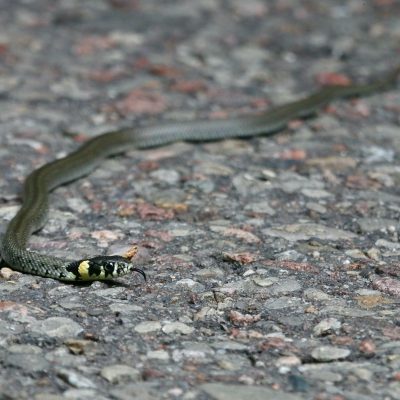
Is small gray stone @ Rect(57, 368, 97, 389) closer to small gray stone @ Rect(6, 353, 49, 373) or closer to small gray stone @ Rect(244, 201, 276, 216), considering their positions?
small gray stone @ Rect(6, 353, 49, 373)

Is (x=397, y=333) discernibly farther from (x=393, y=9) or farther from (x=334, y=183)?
(x=393, y=9)

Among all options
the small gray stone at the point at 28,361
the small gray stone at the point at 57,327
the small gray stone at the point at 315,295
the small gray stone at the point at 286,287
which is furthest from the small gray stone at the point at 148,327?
the small gray stone at the point at 315,295

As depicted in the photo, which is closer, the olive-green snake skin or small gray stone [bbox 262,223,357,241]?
the olive-green snake skin

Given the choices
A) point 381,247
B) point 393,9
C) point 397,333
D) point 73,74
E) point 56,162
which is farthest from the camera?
point 393,9

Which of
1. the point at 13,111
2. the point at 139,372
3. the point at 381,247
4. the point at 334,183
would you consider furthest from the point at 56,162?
the point at 139,372

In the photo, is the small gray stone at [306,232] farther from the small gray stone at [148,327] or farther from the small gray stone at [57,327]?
the small gray stone at [57,327]

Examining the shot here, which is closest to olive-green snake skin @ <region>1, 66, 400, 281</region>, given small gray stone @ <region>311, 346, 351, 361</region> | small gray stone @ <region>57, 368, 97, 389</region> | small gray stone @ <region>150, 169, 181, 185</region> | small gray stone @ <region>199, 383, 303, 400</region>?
small gray stone @ <region>150, 169, 181, 185</region>
